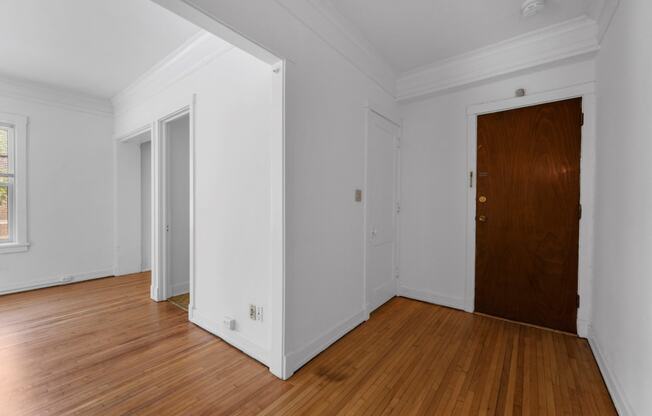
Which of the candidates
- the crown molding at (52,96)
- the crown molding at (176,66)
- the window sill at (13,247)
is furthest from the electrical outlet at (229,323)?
the crown molding at (52,96)

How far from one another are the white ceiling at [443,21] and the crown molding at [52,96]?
424cm

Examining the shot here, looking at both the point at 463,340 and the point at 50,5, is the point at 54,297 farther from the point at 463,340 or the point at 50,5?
the point at 463,340

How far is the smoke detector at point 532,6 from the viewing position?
2092mm

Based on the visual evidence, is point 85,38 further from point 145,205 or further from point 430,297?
point 430,297

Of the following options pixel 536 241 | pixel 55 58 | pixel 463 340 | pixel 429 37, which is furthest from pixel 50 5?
pixel 536 241

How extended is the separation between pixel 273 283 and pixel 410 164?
2.34 meters

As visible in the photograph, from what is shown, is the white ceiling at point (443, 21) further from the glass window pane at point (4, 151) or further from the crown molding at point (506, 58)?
the glass window pane at point (4, 151)

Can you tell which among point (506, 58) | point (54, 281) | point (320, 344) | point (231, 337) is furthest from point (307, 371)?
point (54, 281)

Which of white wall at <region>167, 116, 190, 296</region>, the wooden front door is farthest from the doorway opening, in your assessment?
the wooden front door

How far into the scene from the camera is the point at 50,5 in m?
2.28

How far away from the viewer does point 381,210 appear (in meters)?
3.19

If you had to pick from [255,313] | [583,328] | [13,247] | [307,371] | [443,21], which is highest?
[443,21]

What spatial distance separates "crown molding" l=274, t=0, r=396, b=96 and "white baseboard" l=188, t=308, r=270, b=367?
248cm

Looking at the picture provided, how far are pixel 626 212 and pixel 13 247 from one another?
633 centimetres
